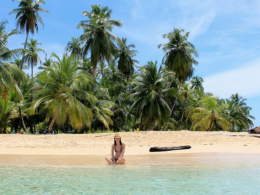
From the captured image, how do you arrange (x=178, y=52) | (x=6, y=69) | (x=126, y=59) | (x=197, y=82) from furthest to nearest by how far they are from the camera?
1. (x=197, y=82)
2. (x=126, y=59)
3. (x=178, y=52)
4. (x=6, y=69)

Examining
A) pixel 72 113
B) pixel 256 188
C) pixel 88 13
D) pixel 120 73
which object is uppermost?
pixel 88 13

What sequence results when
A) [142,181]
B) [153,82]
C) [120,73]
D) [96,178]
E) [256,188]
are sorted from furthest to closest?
[120,73] < [153,82] < [96,178] < [142,181] < [256,188]

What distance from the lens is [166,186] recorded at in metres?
4.07

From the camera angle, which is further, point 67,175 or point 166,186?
point 67,175

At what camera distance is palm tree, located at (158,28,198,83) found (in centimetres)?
3372

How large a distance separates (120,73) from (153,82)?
1140cm

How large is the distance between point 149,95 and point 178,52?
29.2 ft

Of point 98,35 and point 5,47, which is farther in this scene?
point 98,35

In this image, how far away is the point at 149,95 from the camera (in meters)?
27.0

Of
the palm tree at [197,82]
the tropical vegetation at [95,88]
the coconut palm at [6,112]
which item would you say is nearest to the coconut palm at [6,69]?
the tropical vegetation at [95,88]

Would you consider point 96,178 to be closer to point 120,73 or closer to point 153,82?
point 153,82

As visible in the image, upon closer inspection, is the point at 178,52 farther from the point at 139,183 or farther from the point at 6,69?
the point at 139,183

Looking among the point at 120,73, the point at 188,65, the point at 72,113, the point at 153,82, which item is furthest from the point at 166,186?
the point at 120,73

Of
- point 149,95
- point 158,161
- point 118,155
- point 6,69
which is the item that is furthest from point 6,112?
point 158,161
